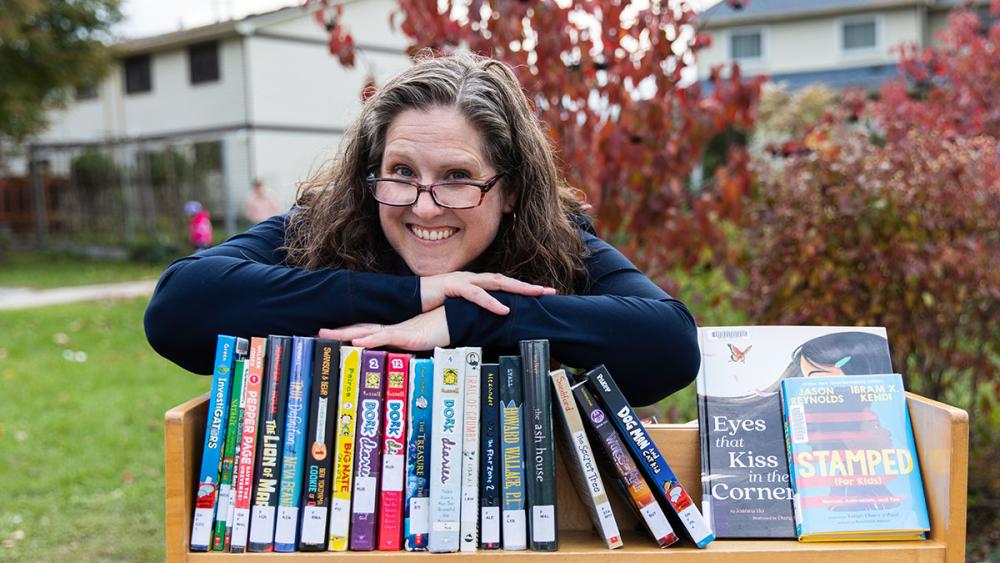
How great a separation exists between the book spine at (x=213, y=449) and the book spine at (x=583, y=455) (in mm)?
585

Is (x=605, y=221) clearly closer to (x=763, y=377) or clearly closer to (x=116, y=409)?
(x=763, y=377)

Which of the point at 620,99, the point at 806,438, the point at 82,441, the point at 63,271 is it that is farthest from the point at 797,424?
the point at 63,271

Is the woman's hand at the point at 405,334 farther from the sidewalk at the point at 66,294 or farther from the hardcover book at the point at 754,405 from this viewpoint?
the sidewalk at the point at 66,294

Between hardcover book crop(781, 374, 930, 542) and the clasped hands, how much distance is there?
0.58 meters

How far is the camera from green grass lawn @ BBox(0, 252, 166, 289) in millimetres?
14602

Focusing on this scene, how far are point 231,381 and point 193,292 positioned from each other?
0.31 meters

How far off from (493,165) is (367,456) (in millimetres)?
736

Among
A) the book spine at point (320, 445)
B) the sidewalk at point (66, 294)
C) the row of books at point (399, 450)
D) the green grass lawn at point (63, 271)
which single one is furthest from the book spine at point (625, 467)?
the green grass lawn at point (63, 271)

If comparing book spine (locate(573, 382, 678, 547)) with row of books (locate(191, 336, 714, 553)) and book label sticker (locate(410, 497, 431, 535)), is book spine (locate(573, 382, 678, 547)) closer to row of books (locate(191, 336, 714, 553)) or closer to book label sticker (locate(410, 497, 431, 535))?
row of books (locate(191, 336, 714, 553))

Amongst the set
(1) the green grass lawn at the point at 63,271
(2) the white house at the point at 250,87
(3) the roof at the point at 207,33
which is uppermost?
(3) the roof at the point at 207,33

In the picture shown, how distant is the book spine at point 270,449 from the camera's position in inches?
66.5

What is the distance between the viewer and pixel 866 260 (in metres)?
4.01

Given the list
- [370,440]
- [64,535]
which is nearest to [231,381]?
[370,440]

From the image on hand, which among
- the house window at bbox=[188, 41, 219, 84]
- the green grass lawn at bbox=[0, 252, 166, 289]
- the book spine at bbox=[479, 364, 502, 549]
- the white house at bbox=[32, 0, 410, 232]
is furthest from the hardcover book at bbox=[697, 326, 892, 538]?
the house window at bbox=[188, 41, 219, 84]
